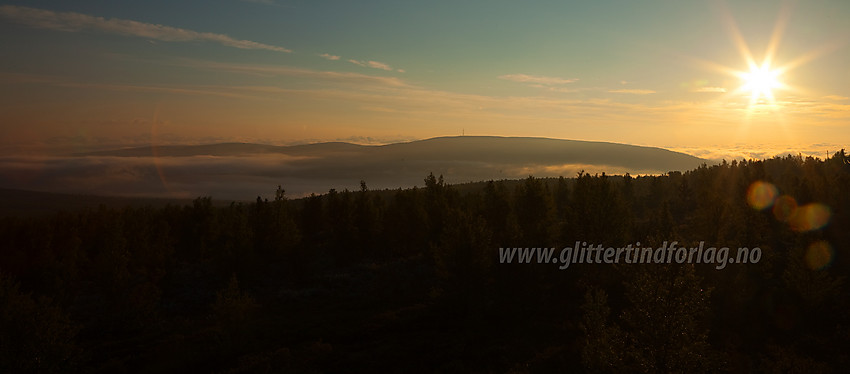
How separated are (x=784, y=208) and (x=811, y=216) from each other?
4162mm

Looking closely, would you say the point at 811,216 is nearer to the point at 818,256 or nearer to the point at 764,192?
the point at 764,192

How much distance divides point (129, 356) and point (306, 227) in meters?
49.2

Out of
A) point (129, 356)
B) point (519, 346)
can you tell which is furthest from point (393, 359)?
point (129, 356)

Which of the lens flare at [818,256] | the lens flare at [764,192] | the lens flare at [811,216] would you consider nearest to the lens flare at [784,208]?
the lens flare at [811,216]

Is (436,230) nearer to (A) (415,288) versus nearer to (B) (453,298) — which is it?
(A) (415,288)

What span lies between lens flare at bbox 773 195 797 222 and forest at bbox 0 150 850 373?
0.35 metres

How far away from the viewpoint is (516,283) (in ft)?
152

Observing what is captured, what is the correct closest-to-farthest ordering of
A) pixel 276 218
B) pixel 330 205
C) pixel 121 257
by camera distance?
pixel 121 257 → pixel 276 218 → pixel 330 205

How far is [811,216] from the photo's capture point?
71375 mm

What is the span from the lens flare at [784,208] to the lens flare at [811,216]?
643 millimetres

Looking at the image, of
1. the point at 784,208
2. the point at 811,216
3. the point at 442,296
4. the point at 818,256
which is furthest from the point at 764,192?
the point at 442,296

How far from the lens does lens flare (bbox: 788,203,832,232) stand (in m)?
66.8

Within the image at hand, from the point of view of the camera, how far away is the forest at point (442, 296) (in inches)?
1081

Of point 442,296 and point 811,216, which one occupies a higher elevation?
point 811,216
